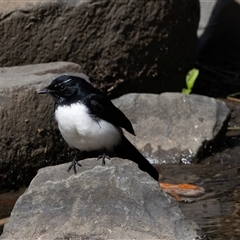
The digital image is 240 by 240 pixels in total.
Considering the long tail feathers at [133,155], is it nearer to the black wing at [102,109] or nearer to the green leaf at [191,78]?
the black wing at [102,109]

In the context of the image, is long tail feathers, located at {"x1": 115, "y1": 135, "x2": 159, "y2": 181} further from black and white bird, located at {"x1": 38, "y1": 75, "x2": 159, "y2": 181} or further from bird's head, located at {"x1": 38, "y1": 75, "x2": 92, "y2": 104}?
bird's head, located at {"x1": 38, "y1": 75, "x2": 92, "y2": 104}

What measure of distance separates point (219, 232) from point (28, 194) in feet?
4.57

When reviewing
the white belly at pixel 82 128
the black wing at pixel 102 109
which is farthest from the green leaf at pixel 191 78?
the white belly at pixel 82 128

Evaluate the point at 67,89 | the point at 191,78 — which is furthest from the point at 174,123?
the point at 67,89

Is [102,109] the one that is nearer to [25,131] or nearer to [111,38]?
[25,131]

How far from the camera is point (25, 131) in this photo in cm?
696

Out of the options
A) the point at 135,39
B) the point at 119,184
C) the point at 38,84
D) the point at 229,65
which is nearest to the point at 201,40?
the point at 229,65

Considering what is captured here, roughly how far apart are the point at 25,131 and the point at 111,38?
196 centimetres

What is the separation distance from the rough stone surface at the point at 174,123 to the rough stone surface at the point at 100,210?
2.50m

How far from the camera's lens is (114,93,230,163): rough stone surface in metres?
7.78

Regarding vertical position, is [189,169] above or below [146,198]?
below

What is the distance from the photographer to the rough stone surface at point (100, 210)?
4.88m

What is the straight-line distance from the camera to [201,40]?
35.9ft

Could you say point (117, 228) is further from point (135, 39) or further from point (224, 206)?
point (135, 39)
